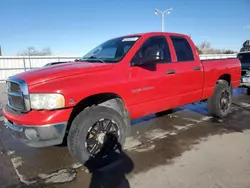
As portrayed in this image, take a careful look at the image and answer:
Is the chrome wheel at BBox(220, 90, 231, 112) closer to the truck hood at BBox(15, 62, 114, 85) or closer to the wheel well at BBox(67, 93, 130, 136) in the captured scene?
the wheel well at BBox(67, 93, 130, 136)

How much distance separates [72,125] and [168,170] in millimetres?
1460

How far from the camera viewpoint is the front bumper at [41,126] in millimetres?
2725

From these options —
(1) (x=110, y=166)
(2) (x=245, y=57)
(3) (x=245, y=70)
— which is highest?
(2) (x=245, y=57)

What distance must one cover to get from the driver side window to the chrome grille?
1703 mm

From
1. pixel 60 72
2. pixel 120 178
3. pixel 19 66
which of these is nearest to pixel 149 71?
pixel 60 72

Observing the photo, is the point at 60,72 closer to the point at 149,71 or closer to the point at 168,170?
the point at 149,71

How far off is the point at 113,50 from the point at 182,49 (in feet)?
5.14

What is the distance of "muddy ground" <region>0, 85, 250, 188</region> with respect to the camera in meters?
2.82

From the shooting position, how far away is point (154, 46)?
3.79 m

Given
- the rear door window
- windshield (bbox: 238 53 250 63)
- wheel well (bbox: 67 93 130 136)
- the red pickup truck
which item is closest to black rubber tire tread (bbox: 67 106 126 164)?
the red pickup truck


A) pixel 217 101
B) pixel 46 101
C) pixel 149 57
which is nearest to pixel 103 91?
pixel 46 101

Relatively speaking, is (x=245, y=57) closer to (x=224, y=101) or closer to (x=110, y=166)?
(x=224, y=101)

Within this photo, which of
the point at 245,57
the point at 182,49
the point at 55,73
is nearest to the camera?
the point at 55,73

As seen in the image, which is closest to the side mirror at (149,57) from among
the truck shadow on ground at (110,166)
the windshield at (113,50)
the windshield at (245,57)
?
the windshield at (113,50)
